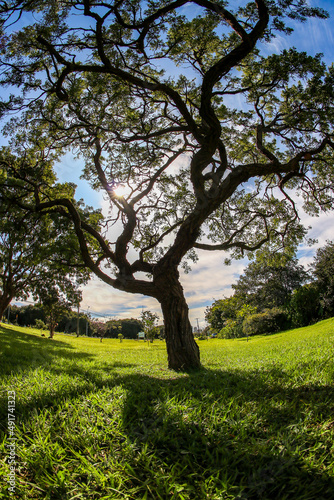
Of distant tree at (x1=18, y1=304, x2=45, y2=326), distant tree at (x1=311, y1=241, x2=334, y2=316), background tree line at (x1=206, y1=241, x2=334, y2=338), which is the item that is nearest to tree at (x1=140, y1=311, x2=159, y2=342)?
background tree line at (x1=206, y1=241, x2=334, y2=338)

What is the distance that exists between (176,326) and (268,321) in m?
32.7

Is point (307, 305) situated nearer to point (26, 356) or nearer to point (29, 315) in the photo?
point (26, 356)

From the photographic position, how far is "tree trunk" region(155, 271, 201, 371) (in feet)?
18.9

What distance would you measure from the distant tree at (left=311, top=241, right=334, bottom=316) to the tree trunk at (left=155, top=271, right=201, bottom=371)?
27.0 metres

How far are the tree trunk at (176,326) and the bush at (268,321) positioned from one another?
28.9 m

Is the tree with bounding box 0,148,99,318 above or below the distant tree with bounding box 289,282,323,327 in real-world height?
above

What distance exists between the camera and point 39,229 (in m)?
13.4

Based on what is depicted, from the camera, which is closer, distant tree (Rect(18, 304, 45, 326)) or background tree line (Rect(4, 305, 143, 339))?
background tree line (Rect(4, 305, 143, 339))

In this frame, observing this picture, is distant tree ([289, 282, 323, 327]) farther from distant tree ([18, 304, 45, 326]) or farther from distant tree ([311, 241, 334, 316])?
distant tree ([18, 304, 45, 326])

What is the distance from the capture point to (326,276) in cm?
2858

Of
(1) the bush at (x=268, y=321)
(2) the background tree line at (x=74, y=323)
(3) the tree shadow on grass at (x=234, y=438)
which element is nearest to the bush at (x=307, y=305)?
(1) the bush at (x=268, y=321)

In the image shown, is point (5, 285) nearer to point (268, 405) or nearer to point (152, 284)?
point (152, 284)

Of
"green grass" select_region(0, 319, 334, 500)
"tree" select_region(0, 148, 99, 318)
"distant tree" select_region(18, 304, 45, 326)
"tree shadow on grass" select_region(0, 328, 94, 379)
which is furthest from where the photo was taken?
"distant tree" select_region(18, 304, 45, 326)

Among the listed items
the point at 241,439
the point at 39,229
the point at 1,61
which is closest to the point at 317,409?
the point at 241,439
